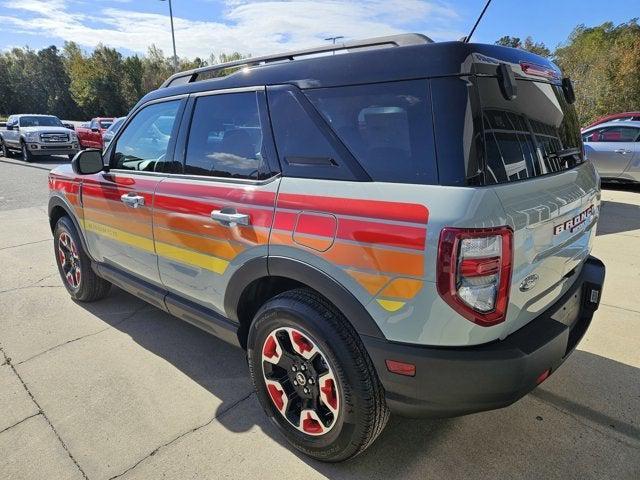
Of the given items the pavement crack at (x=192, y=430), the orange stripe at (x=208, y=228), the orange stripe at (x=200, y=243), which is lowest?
the pavement crack at (x=192, y=430)

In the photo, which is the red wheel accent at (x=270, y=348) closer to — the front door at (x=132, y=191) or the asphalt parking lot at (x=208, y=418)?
the asphalt parking lot at (x=208, y=418)

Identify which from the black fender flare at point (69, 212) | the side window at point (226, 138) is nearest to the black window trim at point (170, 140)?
the side window at point (226, 138)

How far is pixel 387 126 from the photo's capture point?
1.76m

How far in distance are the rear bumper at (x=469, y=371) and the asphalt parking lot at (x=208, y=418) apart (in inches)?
22.0

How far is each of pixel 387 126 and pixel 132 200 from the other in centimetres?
196

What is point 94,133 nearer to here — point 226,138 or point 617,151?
point 617,151

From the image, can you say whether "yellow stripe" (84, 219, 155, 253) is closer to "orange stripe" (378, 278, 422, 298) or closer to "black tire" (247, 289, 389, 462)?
"black tire" (247, 289, 389, 462)

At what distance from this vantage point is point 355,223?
1.75m

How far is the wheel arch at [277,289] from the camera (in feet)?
5.93

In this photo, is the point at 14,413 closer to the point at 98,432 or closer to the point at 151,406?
the point at 98,432

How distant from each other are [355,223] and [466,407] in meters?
0.86

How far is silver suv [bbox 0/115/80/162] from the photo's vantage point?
16.8 meters

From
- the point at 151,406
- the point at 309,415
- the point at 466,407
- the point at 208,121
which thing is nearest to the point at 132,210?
the point at 208,121

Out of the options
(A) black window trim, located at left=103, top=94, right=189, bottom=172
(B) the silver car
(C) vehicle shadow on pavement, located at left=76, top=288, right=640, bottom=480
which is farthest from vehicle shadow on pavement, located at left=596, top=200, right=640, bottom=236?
(A) black window trim, located at left=103, top=94, right=189, bottom=172
